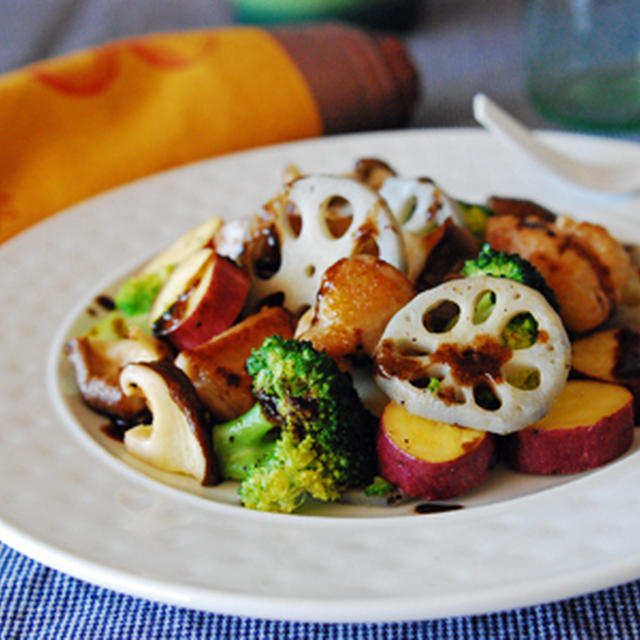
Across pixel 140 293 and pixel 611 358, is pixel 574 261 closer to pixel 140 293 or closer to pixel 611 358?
pixel 611 358

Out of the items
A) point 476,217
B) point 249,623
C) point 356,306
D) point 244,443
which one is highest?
point 356,306

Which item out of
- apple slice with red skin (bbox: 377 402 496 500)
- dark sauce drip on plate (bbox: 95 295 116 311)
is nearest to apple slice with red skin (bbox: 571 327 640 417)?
apple slice with red skin (bbox: 377 402 496 500)

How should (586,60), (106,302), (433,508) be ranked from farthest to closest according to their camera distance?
1. (586,60)
2. (106,302)
3. (433,508)

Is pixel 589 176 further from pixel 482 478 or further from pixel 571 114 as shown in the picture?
pixel 482 478

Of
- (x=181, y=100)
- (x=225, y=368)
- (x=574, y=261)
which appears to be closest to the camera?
(x=225, y=368)

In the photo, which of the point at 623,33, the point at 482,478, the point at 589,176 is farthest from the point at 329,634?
the point at 623,33

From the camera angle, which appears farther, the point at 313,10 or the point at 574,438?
the point at 313,10

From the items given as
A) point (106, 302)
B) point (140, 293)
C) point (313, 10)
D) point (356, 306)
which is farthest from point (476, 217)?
point (313, 10)

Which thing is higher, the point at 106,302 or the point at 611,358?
the point at 611,358
